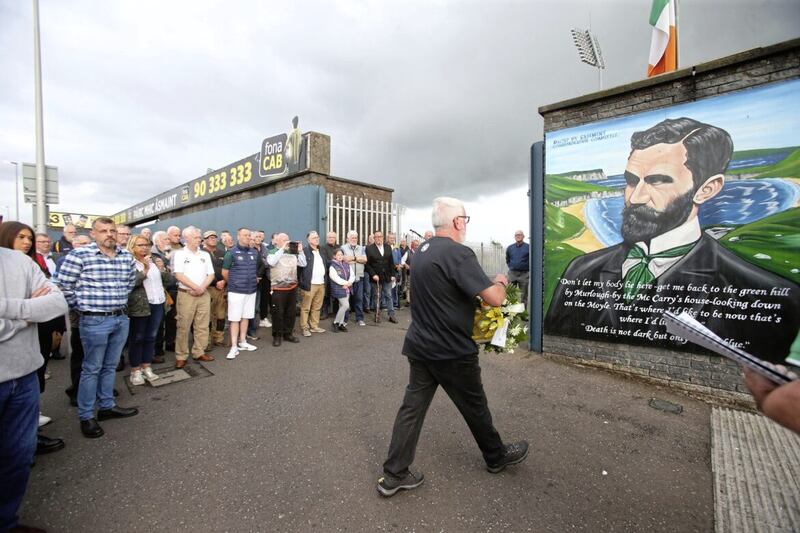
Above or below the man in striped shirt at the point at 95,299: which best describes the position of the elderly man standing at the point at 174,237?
above

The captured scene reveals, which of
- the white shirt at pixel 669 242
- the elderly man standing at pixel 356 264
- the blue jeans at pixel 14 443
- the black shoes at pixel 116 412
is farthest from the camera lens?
the elderly man standing at pixel 356 264

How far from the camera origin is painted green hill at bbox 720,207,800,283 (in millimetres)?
4016

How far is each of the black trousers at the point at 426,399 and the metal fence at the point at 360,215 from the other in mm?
7716

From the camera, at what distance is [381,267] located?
873 centimetres

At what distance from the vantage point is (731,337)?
430cm

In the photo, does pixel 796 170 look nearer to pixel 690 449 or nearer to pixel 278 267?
pixel 690 449

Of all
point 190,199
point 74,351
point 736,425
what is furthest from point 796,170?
point 190,199

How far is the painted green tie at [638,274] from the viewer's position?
4.79 m

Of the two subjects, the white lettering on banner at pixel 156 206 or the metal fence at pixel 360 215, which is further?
the white lettering on banner at pixel 156 206


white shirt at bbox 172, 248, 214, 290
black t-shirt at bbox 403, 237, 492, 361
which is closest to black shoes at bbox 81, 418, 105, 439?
white shirt at bbox 172, 248, 214, 290

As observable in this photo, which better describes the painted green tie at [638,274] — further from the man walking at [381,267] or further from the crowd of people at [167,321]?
the man walking at [381,267]

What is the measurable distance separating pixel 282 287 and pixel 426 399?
4.54 meters

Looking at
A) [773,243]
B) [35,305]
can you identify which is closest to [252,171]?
[35,305]

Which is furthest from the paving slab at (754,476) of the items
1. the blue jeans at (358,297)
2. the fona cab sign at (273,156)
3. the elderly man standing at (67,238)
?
the fona cab sign at (273,156)
